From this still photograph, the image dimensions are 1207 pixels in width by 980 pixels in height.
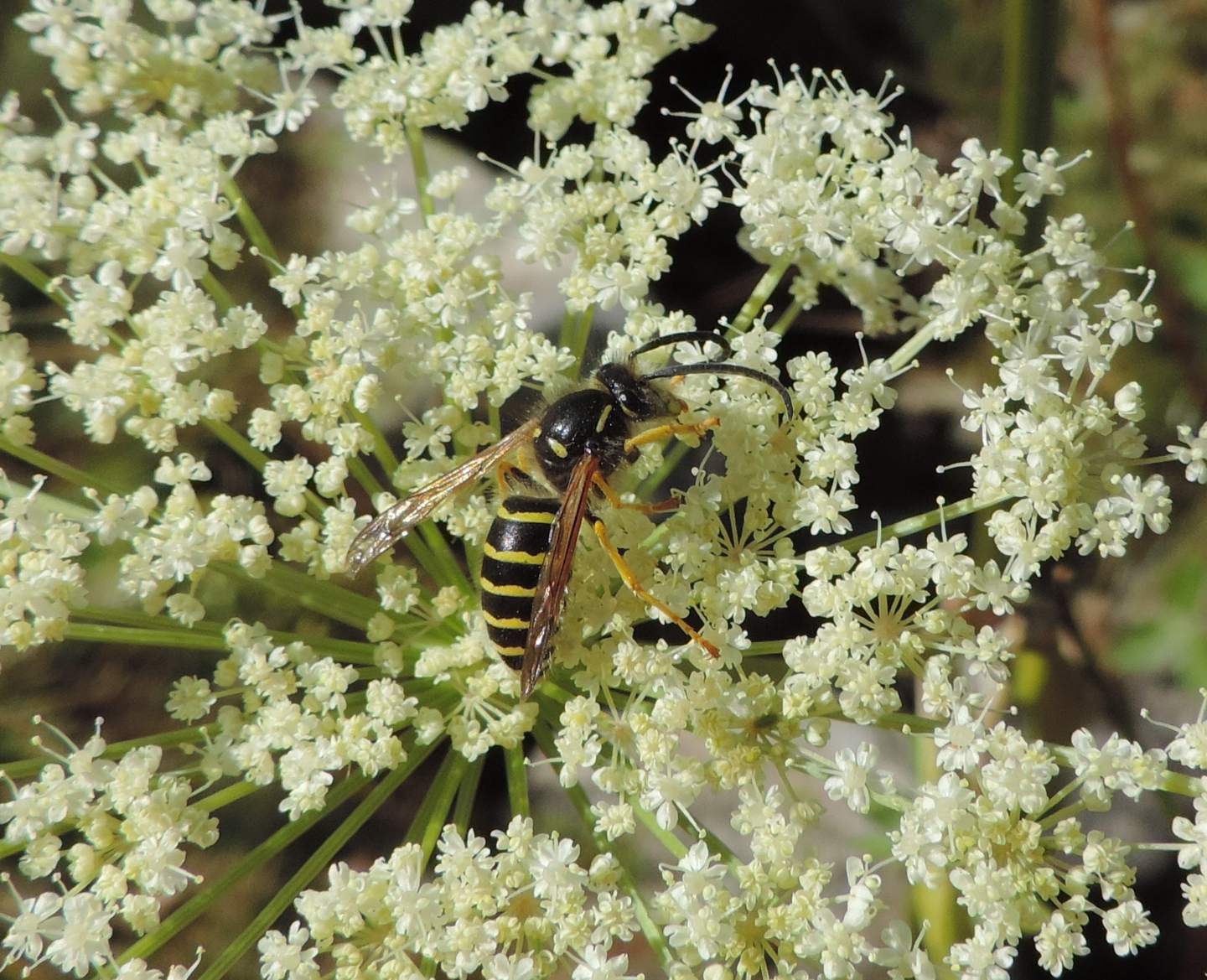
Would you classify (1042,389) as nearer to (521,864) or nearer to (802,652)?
(802,652)

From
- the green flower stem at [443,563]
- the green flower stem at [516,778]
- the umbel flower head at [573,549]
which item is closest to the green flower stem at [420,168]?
the umbel flower head at [573,549]

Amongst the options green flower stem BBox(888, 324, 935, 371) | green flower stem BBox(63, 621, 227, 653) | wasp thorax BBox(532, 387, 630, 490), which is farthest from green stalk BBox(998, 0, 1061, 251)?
green flower stem BBox(63, 621, 227, 653)

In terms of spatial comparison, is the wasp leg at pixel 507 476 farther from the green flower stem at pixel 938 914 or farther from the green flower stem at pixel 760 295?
the green flower stem at pixel 938 914

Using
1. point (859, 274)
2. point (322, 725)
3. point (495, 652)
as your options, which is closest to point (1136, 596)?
point (859, 274)

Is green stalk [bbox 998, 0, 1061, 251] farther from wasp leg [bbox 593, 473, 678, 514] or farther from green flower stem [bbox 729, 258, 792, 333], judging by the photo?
wasp leg [bbox 593, 473, 678, 514]

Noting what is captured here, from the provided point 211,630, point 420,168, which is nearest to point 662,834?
point 211,630

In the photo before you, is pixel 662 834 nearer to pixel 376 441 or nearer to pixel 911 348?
pixel 376 441
